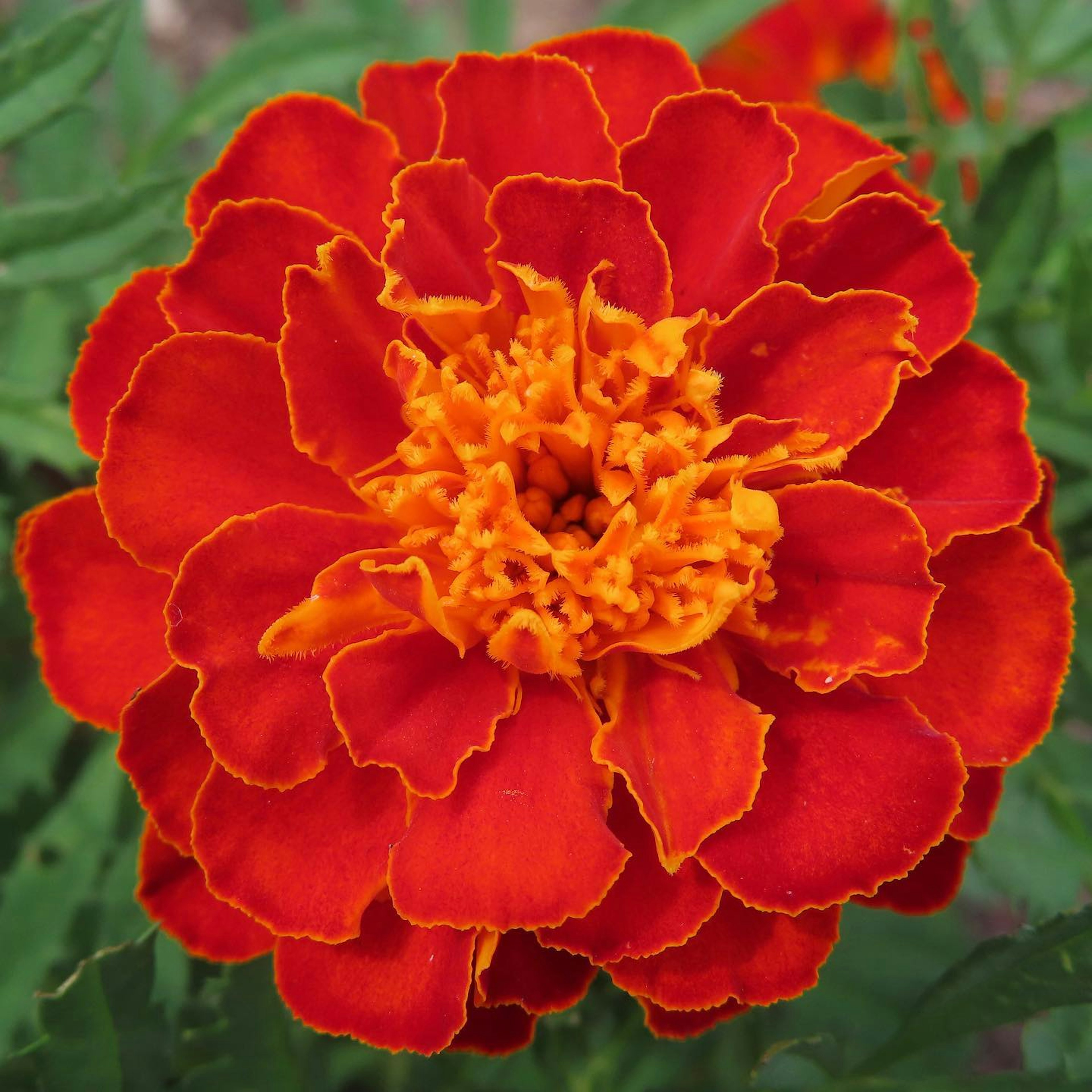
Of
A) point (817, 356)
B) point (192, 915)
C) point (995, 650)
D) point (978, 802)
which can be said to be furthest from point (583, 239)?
point (192, 915)

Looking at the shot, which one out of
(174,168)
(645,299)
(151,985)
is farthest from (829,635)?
(174,168)

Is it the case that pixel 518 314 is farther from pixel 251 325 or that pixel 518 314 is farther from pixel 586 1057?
pixel 586 1057

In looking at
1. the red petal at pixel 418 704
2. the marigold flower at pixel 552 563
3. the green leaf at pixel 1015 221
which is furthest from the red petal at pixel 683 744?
the green leaf at pixel 1015 221

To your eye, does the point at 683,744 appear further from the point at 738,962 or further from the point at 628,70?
the point at 628,70

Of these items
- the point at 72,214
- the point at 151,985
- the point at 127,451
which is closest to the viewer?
the point at 127,451

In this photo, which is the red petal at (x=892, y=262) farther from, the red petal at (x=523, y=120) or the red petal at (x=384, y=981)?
the red petal at (x=384, y=981)

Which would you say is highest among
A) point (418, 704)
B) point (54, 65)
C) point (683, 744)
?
point (54, 65)

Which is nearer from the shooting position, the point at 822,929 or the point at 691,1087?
the point at 822,929
